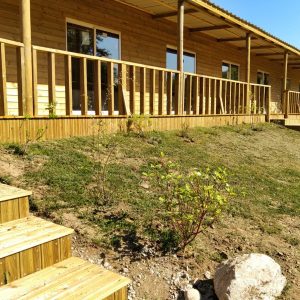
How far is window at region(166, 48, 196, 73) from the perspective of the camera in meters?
12.5

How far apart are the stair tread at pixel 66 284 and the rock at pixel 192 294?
1.95 ft

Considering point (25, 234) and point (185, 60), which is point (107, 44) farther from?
point (25, 234)

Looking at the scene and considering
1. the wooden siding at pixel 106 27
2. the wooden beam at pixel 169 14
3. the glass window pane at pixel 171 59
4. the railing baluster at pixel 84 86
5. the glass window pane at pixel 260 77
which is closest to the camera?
the railing baluster at pixel 84 86

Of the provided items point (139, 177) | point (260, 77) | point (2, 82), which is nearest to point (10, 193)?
point (139, 177)

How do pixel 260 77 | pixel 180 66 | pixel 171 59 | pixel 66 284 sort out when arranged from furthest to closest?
pixel 260 77, pixel 171 59, pixel 180 66, pixel 66 284

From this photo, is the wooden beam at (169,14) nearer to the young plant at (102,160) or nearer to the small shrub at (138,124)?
the small shrub at (138,124)

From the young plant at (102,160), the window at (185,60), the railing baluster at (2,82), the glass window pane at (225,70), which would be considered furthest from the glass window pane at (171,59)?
the railing baluster at (2,82)

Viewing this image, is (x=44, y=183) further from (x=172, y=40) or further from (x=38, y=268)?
(x=172, y=40)

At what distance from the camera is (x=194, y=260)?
321cm

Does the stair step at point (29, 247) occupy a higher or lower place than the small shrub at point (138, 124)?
lower

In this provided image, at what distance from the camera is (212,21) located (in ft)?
37.4

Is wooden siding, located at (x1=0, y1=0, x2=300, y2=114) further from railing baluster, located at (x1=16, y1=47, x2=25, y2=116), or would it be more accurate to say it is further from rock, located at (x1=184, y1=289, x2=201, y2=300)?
rock, located at (x1=184, y1=289, x2=201, y2=300)

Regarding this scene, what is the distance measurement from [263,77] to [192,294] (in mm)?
18508

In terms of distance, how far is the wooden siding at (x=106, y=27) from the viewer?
Answer: 7.58 meters
